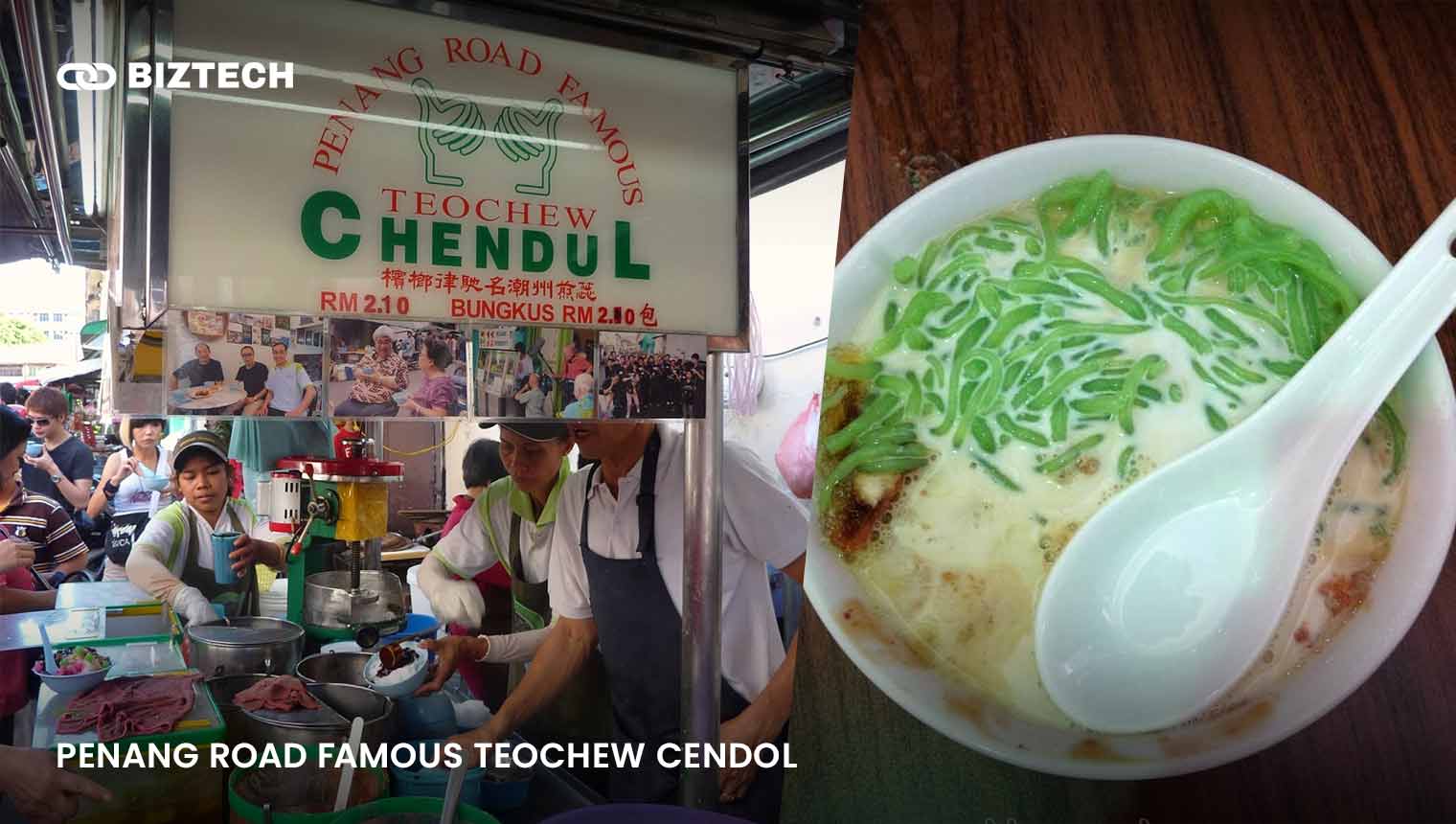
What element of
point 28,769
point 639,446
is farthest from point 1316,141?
point 28,769

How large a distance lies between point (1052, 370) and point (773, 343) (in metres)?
0.31

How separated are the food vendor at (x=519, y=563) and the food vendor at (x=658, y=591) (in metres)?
0.02

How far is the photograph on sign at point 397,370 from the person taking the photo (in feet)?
3.06

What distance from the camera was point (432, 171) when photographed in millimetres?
968

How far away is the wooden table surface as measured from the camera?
894mm

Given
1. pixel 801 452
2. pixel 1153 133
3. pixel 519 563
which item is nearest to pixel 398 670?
pixel 519 563

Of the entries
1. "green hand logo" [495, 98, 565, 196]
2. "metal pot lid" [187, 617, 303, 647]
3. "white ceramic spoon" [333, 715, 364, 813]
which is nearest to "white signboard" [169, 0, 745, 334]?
"green hand logo" [495, 98, 565, 196]

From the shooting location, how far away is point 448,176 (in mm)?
973

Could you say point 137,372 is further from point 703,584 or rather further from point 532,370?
point 703,584

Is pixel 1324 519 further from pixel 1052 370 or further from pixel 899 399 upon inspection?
pixel 899 399

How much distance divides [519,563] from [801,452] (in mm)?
348

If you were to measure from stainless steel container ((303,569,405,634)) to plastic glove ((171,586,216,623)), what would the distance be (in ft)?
0.30

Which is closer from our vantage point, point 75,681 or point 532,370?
point 75,681

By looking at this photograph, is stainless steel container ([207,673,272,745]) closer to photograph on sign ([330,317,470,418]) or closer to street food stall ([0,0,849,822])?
street food stall ([0,0,849,822])
